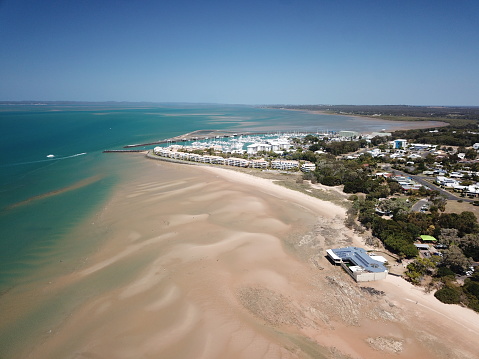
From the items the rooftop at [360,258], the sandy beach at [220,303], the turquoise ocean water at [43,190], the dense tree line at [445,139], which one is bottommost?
the sandy beach at [220,303]

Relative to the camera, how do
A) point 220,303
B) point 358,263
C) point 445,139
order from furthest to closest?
point 445,139
point 358,263
point 220,303

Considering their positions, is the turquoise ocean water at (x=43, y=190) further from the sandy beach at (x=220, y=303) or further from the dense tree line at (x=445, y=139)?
the dense tree line at (x=445, y=139)

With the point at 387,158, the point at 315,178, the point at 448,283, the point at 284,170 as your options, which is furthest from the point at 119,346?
the point at 387,158

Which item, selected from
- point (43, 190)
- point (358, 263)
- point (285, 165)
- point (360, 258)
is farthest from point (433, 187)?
point (43, 190)

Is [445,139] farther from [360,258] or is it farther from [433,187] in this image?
[360,258]

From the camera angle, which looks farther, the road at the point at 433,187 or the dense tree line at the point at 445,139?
the dense tree line at the point at 445,139

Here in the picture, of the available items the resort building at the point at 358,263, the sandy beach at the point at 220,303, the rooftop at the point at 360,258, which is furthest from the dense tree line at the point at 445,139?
the resort building at the point at 358,263
